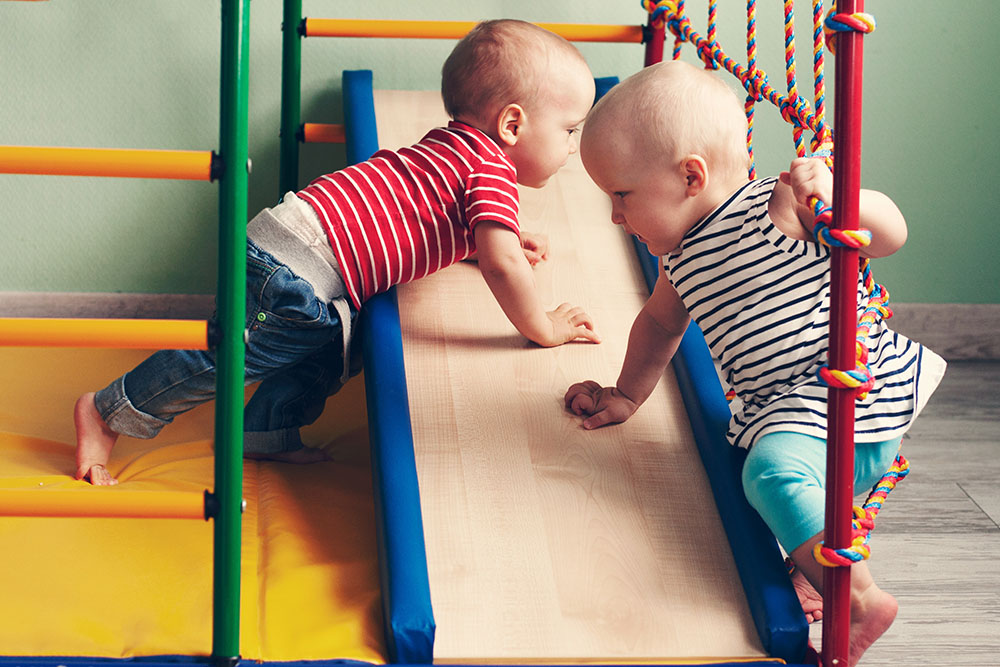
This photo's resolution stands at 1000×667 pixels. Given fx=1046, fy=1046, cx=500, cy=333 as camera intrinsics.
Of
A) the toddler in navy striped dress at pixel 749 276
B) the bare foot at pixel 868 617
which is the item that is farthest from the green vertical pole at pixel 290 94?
the bare foot at pixel 868 617

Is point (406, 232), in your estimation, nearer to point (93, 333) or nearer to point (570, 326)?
point (570, 326)

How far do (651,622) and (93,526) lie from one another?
0.75 m

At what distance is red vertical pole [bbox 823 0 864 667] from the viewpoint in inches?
37.2

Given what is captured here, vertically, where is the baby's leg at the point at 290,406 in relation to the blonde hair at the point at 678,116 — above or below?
below

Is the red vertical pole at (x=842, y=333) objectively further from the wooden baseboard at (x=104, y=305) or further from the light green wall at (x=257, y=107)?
Result: the wooden baseboard at (x=104, y=305)

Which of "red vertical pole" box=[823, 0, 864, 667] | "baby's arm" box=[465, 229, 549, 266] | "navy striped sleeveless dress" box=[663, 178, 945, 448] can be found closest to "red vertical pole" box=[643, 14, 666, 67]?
"baby's arm" box=[465, 229, 549, 266]

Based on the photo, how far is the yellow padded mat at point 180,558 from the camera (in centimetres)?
115

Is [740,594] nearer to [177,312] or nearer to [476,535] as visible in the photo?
[476,535]

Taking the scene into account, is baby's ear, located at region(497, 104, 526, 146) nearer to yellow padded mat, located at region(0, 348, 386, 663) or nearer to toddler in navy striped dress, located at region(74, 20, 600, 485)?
toddler in navy striped dress, located at region(74, 20, 600, 485)

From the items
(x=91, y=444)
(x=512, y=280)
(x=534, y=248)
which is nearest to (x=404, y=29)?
(x=534, y=248)

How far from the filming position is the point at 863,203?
41.8 inches

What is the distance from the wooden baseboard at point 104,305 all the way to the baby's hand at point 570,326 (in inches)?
38.9

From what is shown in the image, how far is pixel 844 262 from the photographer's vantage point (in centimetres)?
99

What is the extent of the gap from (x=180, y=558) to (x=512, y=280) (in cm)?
57
